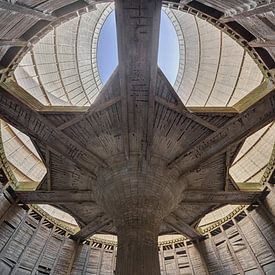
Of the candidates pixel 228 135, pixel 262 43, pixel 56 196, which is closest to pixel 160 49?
pixel 228 135

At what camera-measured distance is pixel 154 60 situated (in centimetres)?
1288

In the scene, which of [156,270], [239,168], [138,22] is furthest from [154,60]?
[239,168]

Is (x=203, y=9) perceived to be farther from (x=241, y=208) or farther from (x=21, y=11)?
(x=241, y=208)

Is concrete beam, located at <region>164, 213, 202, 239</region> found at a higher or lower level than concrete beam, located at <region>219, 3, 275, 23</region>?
higher

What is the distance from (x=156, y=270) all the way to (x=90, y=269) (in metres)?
11.1

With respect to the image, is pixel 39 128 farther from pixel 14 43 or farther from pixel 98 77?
pixel 98 77

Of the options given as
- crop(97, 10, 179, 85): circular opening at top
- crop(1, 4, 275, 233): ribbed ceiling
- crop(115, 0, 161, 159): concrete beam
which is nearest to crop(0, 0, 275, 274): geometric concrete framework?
crop(115, 0, 161, 159): concrete beam

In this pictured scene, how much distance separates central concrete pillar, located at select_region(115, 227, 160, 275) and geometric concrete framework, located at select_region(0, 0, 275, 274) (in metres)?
0.04

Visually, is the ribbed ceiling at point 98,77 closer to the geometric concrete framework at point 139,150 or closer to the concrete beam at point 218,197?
the concrete beam at point 218,197

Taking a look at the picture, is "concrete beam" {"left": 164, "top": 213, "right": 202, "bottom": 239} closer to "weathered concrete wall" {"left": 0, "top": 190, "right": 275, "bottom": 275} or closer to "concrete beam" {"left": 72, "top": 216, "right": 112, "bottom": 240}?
"weathered concrete wall" {"left": 0, "top": 190, "right": 275, "bottom": 275}

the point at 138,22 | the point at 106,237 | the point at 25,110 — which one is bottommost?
the point at 138,22

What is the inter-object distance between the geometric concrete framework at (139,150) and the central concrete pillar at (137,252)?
0.04 m

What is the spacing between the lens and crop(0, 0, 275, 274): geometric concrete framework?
1249 centimetres

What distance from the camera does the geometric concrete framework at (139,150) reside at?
12492 millimetres
